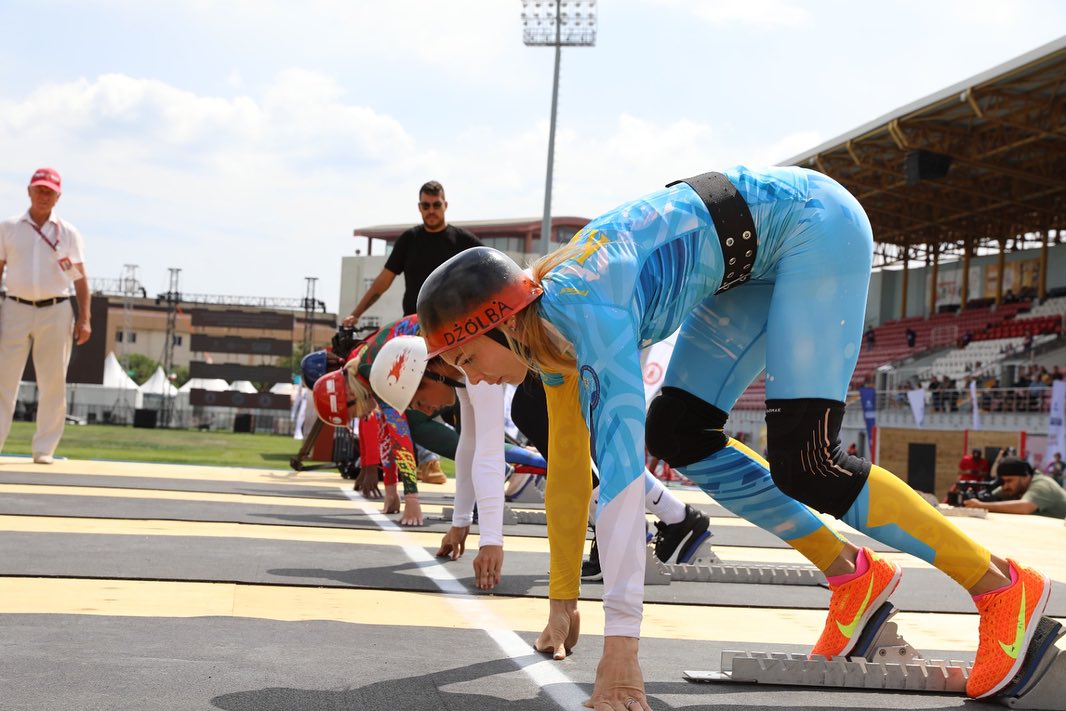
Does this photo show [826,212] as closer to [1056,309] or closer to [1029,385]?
[1029,385]

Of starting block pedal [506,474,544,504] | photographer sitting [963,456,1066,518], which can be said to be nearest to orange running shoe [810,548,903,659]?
starting block pedal [506,474,544,504]

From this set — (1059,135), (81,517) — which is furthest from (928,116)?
(81,517)

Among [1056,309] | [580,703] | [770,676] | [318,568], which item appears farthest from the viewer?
[1056,309]

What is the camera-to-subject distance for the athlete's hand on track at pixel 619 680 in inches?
98.2

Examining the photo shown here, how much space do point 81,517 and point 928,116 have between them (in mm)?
33502

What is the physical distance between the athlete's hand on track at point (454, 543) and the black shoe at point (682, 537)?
36.3 inches

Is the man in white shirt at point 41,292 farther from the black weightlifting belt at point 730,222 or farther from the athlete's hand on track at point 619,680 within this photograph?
the athlete's hand on track at point 619,680

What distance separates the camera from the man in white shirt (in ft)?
32.1

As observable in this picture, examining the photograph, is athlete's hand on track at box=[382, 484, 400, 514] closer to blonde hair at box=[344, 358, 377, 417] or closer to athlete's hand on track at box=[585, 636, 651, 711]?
blonde hair at box=[344, 358, 377, 417]

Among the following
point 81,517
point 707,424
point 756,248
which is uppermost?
point 756,248

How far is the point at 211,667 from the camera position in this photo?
2.86m

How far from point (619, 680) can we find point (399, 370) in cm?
338

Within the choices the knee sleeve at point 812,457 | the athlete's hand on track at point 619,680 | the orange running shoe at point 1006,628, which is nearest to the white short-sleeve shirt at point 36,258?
the knee sleeve at point 812,457

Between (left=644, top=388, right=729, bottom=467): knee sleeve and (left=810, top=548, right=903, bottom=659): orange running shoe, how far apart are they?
56 cm
